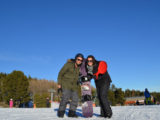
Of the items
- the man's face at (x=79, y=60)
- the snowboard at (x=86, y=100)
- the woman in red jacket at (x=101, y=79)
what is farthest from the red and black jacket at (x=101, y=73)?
the man's face at (x=79, y=60)

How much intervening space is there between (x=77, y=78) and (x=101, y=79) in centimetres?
67

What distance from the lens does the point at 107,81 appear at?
434cm

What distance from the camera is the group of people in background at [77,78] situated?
13.8 ft

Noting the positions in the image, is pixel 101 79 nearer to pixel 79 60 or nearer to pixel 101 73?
pixel 101 73

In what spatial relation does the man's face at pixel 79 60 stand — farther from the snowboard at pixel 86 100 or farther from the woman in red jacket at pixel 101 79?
the snowboard at pixel 86 100

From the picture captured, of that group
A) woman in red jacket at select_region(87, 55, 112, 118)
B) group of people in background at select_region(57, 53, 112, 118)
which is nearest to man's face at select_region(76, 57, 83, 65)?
group of people in background at select_region(57, 53, 112, 118)

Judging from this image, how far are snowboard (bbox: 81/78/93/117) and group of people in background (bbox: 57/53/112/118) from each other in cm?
18

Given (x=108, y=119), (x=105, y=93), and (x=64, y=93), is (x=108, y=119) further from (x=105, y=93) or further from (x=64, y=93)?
(x=64, y=93)

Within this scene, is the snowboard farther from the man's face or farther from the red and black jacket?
the man's face

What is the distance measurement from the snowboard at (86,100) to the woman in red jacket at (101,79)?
0.84 feet

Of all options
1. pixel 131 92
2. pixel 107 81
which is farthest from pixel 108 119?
pixel 131 92

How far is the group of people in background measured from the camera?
4.22 metres

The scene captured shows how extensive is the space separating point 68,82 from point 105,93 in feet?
3.10

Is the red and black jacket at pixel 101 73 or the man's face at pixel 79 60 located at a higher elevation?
the man's face at pixel 79 60
